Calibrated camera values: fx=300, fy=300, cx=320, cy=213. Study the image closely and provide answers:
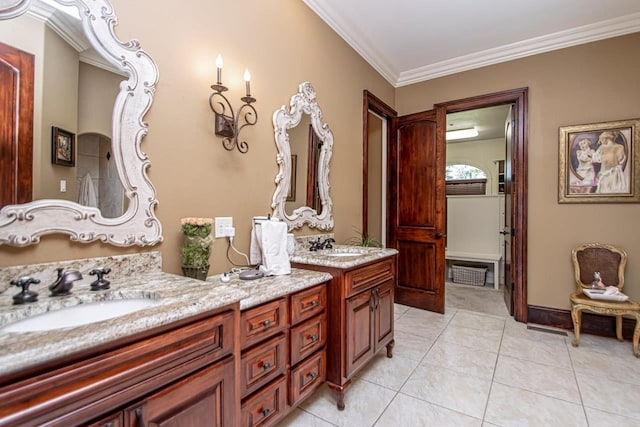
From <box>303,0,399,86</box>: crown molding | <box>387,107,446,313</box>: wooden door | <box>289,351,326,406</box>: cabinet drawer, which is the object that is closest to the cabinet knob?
<box>289,351,326,406</box>: cabinet drawer

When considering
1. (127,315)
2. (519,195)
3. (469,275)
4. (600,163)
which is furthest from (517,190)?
(127,315)

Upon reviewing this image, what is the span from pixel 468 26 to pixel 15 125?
352 centimetres

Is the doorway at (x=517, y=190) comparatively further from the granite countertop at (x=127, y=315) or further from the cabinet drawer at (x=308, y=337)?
the granite countertop at (x=127, y=315)

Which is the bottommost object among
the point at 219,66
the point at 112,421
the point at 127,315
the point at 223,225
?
the point at 112,421

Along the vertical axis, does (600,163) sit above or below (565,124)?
below

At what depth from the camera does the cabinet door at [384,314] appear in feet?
7.17

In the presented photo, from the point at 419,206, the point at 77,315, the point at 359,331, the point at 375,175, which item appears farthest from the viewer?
the point at 375,175

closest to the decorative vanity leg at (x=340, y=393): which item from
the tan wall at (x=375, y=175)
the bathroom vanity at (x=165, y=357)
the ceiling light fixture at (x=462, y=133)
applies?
the bathroom vanity at (x=165, y=357)

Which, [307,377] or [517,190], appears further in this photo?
[517,190]

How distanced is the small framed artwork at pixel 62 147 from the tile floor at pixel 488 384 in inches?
66.9

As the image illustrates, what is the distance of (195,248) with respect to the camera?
1497mm

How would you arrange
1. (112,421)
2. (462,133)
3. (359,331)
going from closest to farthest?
1. (112,421)
2. (359,331)
3. (462,133)

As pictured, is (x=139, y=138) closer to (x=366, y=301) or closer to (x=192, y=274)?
(x=192, y=274)

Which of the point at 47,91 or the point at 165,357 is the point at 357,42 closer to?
the point at 47,91
